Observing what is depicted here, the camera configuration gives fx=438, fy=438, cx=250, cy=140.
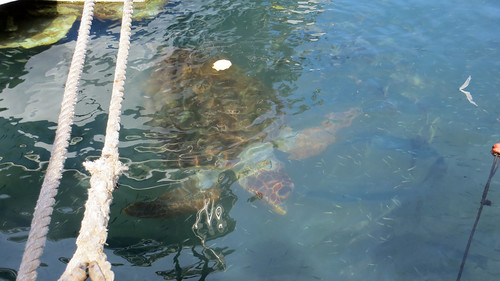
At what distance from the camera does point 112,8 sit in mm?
7863

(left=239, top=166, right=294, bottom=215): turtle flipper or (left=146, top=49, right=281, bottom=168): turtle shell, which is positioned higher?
(left=146, top=49, right=281, bottom=168): turtle shell

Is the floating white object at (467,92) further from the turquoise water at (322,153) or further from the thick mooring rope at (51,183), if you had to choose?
the thick mooring rope at (51,183)

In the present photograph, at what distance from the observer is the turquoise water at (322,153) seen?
12.2 ft

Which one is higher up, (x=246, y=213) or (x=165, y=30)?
(x=165, y=30)

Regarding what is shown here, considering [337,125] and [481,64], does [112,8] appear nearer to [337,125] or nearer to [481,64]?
[337,125]

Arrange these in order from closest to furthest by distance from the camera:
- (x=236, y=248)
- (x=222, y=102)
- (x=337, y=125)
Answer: (x=236, y=248) → (x=337, y=125) → (x=222, y=102)

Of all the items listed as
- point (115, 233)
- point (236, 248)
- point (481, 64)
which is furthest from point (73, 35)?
point (481, 64)

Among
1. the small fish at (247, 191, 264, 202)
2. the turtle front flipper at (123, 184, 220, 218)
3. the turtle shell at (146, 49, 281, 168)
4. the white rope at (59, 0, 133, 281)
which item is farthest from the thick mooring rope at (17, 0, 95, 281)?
the small fish at (247, 191, 264, 202)

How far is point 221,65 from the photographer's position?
629 cm

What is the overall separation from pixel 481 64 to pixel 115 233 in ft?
17.5

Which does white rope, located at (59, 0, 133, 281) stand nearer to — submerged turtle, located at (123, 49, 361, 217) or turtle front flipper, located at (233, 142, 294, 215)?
submerged turtle, located at (123, 49, 361, 217)

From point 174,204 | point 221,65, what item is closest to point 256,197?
point 174,204

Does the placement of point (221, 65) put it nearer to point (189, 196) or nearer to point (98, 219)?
point (189, 196)

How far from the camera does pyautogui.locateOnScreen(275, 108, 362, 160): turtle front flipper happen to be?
16.1 feet
